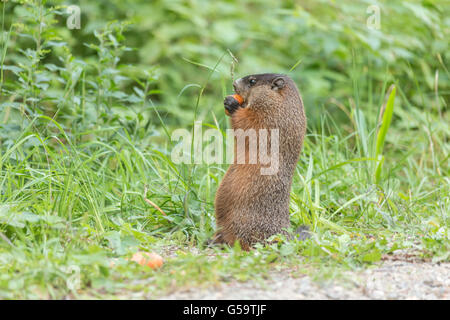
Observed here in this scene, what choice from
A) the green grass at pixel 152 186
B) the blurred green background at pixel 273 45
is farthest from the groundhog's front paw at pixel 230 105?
the blurred green background at pixel 273 45

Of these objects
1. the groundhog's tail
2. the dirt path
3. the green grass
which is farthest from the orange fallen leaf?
the groundhog's tail

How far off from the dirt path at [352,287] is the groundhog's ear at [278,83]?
1385 millimetres

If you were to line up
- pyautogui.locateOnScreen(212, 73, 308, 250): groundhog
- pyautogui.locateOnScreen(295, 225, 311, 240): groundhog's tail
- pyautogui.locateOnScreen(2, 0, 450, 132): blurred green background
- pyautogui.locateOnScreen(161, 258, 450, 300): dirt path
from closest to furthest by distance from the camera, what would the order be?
pyautogui.locateOnScreen(161, 258, 450, 300): dirt path
pyautogui.locateOnScreen(295, 225, 311, 240): groundhog's tail
pyautogui.locateOnScreen(212, 73, 308, 250): groundhog
pyautogui.locateOnScreen(2, 0, 450, 132): blurred green background

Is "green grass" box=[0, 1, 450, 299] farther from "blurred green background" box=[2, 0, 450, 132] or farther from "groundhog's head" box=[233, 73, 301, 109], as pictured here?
"groundhog's head" box=[233, 73, 301, 109]

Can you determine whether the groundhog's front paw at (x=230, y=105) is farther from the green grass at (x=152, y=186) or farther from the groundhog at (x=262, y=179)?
the green grass at (x=152, y=186)

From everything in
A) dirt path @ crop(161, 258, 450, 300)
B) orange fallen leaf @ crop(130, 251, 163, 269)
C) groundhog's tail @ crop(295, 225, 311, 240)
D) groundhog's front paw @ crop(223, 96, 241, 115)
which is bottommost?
dirt path @ crop(161, 258, 450, 300)

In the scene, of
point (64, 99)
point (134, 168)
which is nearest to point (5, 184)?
point (64, 99)

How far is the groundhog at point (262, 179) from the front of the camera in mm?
3504

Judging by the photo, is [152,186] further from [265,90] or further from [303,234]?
[303,234]

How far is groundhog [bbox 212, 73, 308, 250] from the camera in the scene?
11.5 ft

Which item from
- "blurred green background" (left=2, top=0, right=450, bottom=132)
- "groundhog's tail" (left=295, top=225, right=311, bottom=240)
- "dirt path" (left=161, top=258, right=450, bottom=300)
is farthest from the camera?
"blurred green background" (left=2, top=0, right=450, bottom=132)

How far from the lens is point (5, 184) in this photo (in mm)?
3867

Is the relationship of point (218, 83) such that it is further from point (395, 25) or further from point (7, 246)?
point (7, 246)

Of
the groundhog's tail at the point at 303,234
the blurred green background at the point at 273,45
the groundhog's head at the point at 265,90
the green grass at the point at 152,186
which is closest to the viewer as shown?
the green grass at the point at 152,186
